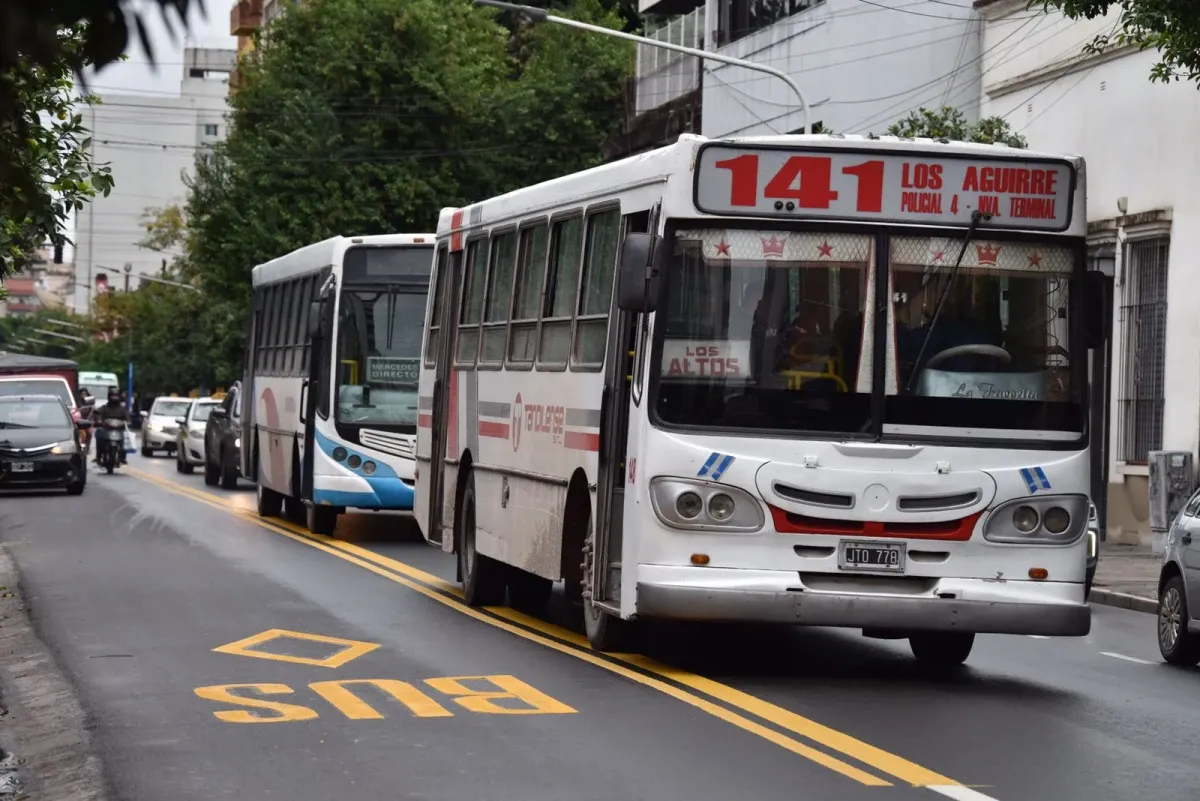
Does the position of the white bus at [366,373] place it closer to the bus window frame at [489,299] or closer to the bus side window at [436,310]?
the bus side window at [436,310]

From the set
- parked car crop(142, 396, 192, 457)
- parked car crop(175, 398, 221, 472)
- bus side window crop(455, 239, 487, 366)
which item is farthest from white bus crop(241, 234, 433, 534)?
parked car crop(142, 396, 192, 457)

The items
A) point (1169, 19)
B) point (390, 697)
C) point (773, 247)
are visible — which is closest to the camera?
point (390, 697)

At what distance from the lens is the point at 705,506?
38.5 feet

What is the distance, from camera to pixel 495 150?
5634cm

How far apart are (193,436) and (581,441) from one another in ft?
117

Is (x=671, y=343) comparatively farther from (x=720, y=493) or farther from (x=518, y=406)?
(x=518, y=406)

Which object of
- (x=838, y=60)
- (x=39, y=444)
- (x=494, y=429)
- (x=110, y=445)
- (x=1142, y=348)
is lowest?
(x=110, y=445)

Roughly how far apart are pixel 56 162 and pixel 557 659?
6.51 meters

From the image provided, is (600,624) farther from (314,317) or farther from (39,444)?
(39,444)

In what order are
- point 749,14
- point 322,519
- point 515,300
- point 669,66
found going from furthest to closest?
point 669,66 < point 749,14 < point 322,519 < point 515,300

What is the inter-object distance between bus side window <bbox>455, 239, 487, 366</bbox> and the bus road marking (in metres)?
5.26

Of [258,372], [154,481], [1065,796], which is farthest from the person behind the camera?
[154,481]

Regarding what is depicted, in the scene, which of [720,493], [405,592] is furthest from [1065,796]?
[405,592]

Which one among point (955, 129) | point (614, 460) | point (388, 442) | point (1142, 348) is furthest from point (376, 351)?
point (614, 460)
